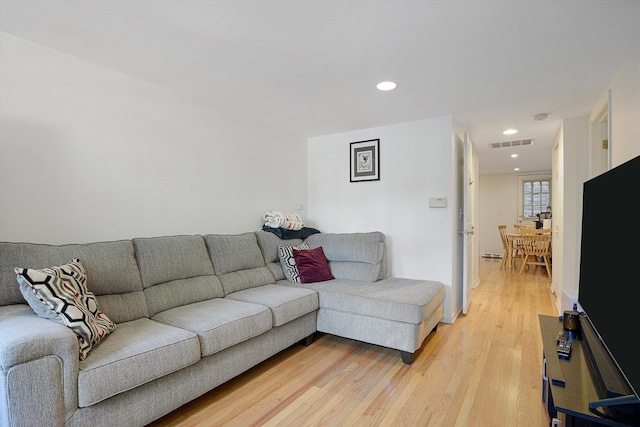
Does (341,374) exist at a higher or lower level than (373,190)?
lower

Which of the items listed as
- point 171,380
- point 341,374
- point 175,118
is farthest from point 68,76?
point 341,374

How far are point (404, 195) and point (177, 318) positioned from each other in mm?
2602

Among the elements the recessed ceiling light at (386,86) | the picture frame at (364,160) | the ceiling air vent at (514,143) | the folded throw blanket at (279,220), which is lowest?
the folded throw blanket at (279,220)

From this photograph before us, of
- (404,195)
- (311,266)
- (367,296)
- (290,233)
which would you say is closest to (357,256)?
(311,266)

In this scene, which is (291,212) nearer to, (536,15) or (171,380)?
(171,380)

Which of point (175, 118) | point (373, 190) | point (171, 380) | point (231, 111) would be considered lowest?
point (171, 380)

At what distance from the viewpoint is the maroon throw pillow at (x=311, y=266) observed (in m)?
3.17

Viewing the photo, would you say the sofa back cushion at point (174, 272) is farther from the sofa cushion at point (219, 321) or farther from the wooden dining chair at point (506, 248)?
the wooden dining chair at point (506, 248)

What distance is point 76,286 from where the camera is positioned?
171 cm

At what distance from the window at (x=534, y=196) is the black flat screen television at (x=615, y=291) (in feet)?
24.5

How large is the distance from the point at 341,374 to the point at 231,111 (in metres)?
2.60

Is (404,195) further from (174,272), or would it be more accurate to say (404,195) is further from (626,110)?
(174,272)

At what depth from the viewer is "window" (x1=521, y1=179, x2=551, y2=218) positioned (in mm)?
7965

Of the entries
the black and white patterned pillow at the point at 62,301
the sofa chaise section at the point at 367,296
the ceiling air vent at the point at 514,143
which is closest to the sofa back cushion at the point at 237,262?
the sofa chaise section at the point at 367,296
